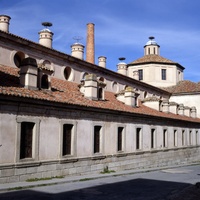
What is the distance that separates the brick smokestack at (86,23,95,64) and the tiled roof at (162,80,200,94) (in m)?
Result: 12.7

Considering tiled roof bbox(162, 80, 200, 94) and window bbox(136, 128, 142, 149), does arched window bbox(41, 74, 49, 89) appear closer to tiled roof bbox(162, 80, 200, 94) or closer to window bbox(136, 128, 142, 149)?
window bbox(136, 128, 142, 149)

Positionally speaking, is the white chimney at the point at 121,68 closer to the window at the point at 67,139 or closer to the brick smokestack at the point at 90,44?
the brick smokestack at the point at 90,44

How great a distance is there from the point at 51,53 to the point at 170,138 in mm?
13439

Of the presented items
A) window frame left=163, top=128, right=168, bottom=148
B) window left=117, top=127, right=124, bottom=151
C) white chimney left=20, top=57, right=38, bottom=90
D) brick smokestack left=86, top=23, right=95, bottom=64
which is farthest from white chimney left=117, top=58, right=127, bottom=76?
white chimney left=20, top=57, right=38, bottom=90

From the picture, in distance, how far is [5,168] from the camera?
42.2 feet

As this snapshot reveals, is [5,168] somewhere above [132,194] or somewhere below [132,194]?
above

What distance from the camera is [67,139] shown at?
54.2 ft

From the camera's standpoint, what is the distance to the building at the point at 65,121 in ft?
44.6

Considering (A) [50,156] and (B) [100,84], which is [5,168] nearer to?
(A) [50,156]

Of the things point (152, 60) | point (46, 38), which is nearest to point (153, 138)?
point (46, 38)

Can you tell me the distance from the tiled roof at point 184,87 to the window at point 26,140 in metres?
27.9

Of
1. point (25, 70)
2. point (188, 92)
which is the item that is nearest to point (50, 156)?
point (25, 70)

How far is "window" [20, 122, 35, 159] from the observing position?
13.9 m

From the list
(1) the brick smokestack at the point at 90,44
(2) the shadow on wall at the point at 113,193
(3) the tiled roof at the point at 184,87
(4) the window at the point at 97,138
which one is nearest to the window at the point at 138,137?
(4) the window at the point at 97,138
